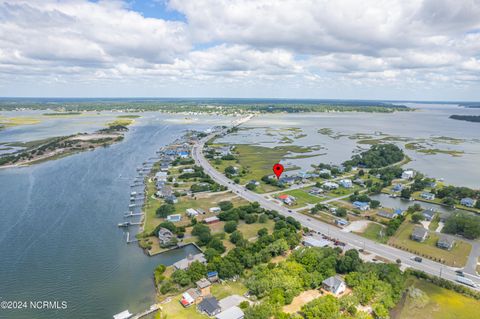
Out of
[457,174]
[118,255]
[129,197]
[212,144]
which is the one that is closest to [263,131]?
[212,144]

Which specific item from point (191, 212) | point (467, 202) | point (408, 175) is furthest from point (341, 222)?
point (408, 175)

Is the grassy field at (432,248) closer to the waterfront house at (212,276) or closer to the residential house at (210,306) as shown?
the waterfront house at (212,276)

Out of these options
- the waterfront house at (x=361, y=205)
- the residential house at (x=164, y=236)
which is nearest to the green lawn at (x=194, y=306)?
the residential house at (x=164, y=236)

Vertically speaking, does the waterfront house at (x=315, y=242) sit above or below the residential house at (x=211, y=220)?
above

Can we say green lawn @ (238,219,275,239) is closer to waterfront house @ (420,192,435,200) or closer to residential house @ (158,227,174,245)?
residential house @ (158,227,174,245)

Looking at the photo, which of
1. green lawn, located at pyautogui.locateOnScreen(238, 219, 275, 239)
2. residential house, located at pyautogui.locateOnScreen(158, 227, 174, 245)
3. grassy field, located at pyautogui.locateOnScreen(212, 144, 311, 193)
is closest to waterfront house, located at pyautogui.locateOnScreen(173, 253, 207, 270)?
residential house, located at pyautogui.locateOnScreen(158, 227, 174, 245)

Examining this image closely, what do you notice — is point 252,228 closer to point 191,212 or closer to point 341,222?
point 191,212

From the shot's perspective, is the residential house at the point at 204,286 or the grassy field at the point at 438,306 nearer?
the grassy field at the point at 438,306
